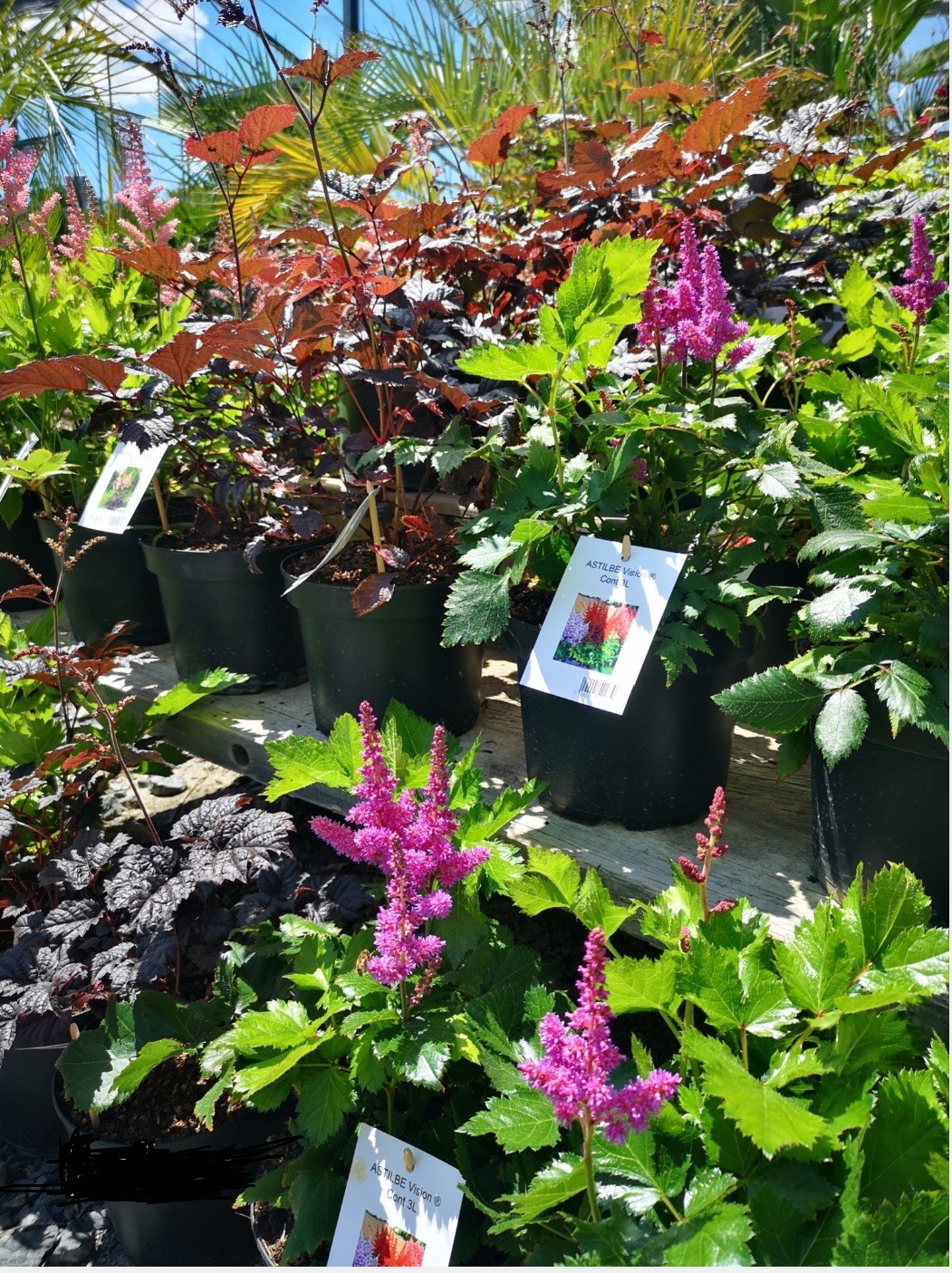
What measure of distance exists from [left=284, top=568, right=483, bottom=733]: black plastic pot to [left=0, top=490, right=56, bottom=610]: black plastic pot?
4.02 ft

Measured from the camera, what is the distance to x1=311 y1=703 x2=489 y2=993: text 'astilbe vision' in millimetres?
835

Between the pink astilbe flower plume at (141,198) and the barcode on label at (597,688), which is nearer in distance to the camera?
the barcode on label at (597,688)

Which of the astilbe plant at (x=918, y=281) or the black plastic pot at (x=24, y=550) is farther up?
the astilbe plant at (x=918, y=281)

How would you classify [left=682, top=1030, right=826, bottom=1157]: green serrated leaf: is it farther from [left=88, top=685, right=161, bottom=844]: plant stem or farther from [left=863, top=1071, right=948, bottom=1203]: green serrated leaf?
[left=88, top=685, right=161, bottom=844]: plant stem

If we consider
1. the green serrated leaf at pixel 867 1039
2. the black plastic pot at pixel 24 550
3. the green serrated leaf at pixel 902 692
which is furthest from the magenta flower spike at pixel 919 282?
the black plastic pot at pixel 24 550

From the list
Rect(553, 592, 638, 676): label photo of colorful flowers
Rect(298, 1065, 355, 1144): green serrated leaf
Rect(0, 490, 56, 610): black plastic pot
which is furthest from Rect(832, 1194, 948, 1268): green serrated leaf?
Rect(0, 490, 56, 610): black plastic pot

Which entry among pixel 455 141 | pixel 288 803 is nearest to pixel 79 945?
pixel 288 803

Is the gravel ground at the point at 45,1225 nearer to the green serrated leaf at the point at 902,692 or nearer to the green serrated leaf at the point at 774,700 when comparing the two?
the green serrated leaf at the point at 774,700

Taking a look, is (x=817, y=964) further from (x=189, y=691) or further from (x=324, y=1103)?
(x=189, y=691)

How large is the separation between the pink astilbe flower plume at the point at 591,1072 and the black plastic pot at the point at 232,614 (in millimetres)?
1230

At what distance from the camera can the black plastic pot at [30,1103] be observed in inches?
57.9

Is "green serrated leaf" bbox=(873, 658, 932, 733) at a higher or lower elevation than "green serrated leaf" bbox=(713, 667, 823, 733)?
higher

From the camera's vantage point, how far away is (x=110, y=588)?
6.88ft

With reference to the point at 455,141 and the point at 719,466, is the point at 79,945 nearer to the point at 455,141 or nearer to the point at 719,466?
the point at 719,466
